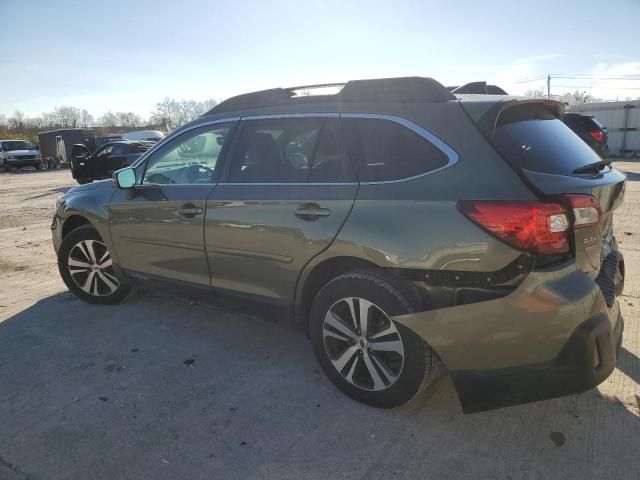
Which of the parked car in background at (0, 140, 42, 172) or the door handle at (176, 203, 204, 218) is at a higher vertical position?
the parked car in background at (0, 140, 42, 172)

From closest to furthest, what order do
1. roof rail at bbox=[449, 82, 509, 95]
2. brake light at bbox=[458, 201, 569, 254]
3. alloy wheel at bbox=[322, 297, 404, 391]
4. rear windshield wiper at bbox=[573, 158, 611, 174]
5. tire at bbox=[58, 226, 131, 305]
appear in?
brake light at bbox=[458, 201, 569, 254] → rear windshield wiper at bbox=[573, 158, 611, 174] → alloy wheel at bbox=[322, 297, 404, 391] → roof rail at bbox=[449, 82, 509, 95] → tire at bbox=[58, 226, 131, 305]

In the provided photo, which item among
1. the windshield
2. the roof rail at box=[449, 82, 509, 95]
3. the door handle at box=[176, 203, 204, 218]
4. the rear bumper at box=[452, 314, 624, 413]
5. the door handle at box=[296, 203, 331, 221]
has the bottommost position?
the rear bumper at box=[452, 314, 624, 413]

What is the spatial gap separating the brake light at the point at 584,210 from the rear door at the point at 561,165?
29 millimetres

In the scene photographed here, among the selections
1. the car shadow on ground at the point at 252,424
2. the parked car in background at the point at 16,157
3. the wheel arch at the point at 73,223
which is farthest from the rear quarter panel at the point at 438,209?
the parked car in background at the point at 16,157

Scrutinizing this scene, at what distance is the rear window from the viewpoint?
2369 mm

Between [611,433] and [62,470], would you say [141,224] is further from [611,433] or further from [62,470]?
[611,433]

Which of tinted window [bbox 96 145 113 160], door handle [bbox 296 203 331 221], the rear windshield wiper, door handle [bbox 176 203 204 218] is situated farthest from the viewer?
tinted window [bbox 96 145 113 160]

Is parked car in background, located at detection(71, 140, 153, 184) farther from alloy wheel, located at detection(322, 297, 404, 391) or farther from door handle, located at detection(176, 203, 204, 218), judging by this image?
alloy wheel, located at detection(322, 297, 404, 391)

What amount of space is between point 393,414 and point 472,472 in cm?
57

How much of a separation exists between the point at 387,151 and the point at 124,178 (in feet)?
7.55

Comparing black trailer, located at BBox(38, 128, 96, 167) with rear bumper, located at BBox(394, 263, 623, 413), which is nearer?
rear bumper, located at BBox(394, 263, 623, 413)

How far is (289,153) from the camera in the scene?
10.3ft

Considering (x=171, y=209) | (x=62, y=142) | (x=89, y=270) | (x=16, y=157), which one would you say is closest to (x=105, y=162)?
(x=89, y=270)

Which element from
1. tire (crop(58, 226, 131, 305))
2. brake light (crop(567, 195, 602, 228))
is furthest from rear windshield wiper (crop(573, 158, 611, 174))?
tire (crop(58, 226, 131, 305))
